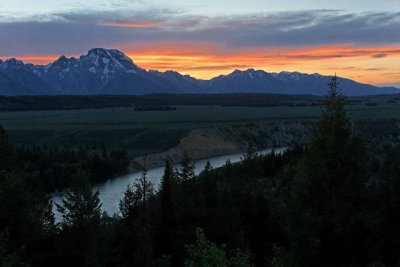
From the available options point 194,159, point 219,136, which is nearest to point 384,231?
point 194,159

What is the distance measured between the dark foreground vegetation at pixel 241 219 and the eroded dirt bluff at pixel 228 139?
43.1 m

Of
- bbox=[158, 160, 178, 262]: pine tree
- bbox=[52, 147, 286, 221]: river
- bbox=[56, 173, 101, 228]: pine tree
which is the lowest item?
bbox=[52, 147, 286, 221]: river

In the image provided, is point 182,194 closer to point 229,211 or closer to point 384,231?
→ point 229,211

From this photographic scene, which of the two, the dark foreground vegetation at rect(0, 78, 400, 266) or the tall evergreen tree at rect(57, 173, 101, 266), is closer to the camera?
the dark foreground vegetation at rect(0, 78, 400, 266)

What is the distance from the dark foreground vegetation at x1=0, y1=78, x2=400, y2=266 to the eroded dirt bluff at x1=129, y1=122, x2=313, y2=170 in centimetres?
4309

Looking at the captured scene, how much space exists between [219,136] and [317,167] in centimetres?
9463

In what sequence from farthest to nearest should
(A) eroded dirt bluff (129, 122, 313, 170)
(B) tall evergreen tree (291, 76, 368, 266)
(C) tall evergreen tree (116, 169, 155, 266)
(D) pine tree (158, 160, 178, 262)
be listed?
(A) eroded dirt bluff (129, 122, 313, 170), (D) pine tree (158, 160, 178, 262), (C) tall evergreen tree (116, 169, 155, 266), (B) tall evergreen tree (291, 76, 368, 266)

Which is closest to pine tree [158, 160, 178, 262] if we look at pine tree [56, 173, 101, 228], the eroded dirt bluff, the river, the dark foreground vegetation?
the dark foreground vegetation

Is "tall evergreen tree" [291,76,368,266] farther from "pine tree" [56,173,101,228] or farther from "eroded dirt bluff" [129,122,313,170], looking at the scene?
"eroded dirt bluff" [129,122,313,170]

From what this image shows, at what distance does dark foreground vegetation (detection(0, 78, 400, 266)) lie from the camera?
15.2 metres

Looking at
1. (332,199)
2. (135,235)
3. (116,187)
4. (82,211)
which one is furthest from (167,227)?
(116,187)

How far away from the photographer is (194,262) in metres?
14.3

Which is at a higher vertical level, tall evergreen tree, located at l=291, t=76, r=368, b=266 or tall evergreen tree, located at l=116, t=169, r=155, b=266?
tall evergreen tree, located at l=291, t=76, r=368, b=266

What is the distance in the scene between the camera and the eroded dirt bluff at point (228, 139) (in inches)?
3521
